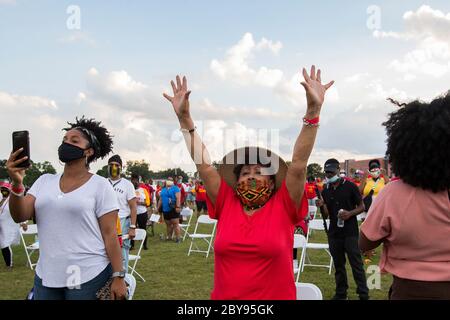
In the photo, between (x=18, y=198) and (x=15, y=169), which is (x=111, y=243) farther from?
(x=15, y=169)

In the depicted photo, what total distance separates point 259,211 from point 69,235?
4.48 ft

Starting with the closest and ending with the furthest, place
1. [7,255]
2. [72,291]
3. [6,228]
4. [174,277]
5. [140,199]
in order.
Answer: [72,291]
[174,277]
[6,228]
[7,255]
[140,199]

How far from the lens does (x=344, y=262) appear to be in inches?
258

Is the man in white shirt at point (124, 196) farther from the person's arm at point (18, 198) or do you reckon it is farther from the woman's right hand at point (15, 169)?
the woman's right hand at point (15, 169)

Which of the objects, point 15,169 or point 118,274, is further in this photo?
point 118,274

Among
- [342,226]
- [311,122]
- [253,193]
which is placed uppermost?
[311,122]

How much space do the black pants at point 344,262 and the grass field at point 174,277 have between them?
21.1 inches

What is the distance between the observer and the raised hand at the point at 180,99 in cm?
290

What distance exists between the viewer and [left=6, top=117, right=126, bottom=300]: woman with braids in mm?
3086

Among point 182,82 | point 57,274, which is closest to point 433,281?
point 182,82

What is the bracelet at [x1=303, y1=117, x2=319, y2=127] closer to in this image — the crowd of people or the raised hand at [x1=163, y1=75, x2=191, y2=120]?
the crowd of people

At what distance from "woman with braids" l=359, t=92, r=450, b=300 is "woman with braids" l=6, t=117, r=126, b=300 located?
1.82 meters

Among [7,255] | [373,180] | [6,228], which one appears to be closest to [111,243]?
[6,228]
